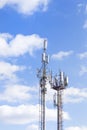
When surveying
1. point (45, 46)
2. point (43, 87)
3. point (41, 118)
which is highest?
point (45, 46)

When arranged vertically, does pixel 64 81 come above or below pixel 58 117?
above

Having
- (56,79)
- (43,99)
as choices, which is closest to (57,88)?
(56,79)

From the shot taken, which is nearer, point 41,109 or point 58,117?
point 41,109

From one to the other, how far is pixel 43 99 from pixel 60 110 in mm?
6962

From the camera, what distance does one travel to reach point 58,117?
8138 cm

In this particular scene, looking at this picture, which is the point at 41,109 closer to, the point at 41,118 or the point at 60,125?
the point at 41,118

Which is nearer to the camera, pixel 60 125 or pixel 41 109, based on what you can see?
pixel 41 109

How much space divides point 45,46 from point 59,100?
9217 millimetres

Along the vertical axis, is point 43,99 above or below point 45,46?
below

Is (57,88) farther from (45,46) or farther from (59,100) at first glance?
(45,46)

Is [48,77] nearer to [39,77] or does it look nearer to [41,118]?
[39,77]

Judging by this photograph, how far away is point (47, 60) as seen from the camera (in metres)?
79.6

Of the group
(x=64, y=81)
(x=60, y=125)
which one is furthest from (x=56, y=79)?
(x=60, y=125)

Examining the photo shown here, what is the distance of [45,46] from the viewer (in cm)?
7950
